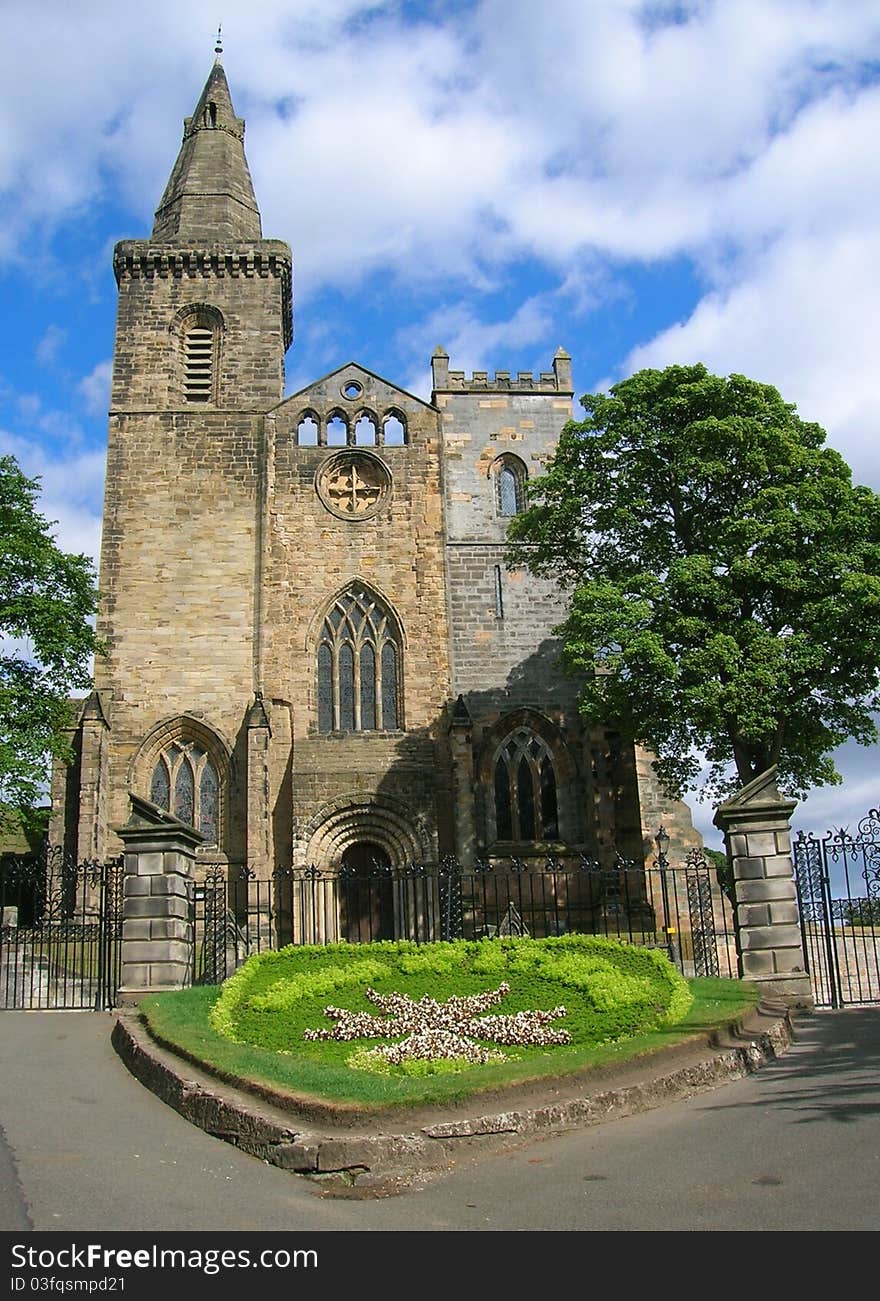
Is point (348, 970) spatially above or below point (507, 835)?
below

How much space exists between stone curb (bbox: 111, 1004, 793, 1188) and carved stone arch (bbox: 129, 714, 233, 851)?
54.0 ft

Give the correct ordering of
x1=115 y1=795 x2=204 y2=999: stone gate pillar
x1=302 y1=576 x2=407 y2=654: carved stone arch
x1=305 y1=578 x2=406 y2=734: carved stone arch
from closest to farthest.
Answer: x1=115 y1=795 x2=204 y2=999: stone gate pillar → x1=305 y1=578 x2=406 y2=734: carved stone arch → x1=302 y1=576 x2=407 y2=654: carved stone arch

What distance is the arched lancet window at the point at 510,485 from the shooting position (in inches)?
1202

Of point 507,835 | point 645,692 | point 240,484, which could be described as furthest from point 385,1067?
point 240,484

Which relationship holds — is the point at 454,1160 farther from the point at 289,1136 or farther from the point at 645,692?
the point at 645,692

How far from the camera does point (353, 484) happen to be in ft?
100

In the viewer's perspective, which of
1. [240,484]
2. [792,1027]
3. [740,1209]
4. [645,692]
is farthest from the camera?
[240,484]

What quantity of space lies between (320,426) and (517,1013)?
2174cm

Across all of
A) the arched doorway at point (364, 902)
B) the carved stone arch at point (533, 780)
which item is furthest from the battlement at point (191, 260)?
the arched doorway at point (364, 902)

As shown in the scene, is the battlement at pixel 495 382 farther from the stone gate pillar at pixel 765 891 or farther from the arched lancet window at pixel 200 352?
the stone gate pillar at pixel 765 891

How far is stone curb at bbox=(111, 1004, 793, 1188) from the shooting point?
7.50 m

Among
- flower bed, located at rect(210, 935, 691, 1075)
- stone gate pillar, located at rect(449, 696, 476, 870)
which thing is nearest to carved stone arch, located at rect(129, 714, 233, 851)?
stone gate pillar, located at rect(449, 696, 476, 870)

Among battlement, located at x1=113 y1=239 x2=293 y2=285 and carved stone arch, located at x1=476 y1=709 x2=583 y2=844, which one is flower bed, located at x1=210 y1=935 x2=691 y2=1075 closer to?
carved stone arch, located at x1=476 y1=709 x2=583 y2=844

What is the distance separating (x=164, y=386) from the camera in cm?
3120
